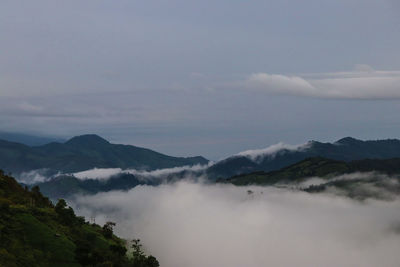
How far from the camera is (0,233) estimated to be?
199875 millimetres

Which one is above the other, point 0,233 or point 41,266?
point 0,233

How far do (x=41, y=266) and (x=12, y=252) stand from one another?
13.5 meters

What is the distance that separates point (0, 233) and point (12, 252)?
39.0 ft

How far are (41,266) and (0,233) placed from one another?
22.3 m

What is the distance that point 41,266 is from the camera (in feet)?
653

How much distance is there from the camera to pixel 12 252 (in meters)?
193
